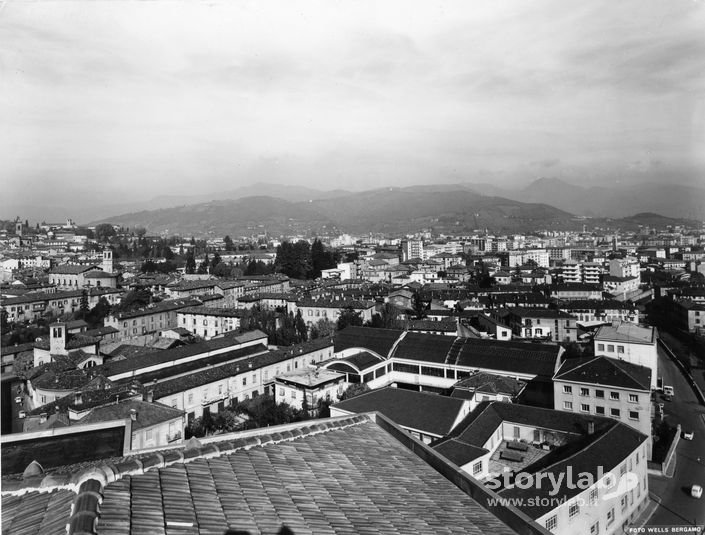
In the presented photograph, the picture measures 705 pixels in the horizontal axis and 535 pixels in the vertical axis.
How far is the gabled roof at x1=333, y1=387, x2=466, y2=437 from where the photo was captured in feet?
30.5

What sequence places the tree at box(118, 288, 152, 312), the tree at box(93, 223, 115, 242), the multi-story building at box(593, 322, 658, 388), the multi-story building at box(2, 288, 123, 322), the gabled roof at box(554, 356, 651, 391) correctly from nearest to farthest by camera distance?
the gabled roof at box(554, 356, 651, 391) < the multi-story building at box(593, 322, 658, 388) < the multi-story building at box(2, 288, 123, 322) < the tree at box(118, 288, 152, 312) < the tree at box(93, 223, 115, 242)

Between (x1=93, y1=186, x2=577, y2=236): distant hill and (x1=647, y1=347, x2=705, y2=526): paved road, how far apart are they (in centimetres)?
9996

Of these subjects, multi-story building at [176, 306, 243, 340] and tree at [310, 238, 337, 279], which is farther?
tree at [310, 238, 337, 279]

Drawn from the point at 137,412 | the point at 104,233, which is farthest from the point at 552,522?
the point at 104,233

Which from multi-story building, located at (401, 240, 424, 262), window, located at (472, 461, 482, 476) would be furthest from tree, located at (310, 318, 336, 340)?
multi-story building, located at (401, 240, 424, 262)

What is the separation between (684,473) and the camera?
948cm

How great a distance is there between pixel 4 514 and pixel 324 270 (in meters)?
35.4

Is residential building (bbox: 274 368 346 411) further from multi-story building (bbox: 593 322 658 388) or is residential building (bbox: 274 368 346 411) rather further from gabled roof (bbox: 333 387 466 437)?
multi-story building (bbox: 593 322 658 388)

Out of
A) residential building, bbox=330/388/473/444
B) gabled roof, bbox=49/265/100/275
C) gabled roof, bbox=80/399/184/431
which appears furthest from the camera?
gabled roof, bbox=49/265/100/275

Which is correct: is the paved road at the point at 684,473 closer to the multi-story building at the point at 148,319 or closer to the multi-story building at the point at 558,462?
the multi-story building at the point at 558,462

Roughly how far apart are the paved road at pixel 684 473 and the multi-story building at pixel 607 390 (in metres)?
0.86

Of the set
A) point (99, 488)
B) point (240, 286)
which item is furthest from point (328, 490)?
point (240, 286)

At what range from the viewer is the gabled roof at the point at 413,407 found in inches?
366

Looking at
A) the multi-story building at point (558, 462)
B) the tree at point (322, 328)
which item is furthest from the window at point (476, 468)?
the tree at point (322, 328)
